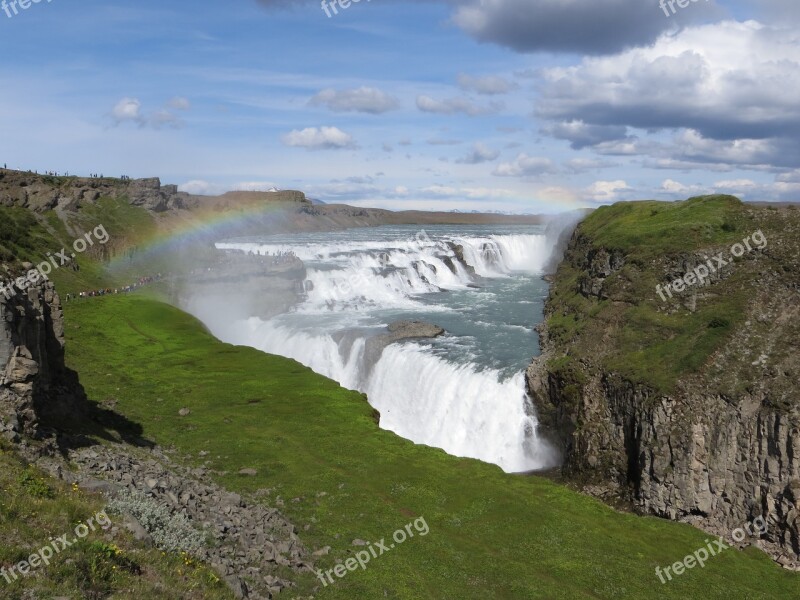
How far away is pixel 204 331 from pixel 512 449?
36.1m

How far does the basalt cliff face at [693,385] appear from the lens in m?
33.9

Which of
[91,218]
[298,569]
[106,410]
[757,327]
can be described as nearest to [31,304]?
→ [106,410]

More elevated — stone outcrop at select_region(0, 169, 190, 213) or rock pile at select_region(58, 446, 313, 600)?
stone outcrop at select_region(0, 169, 190, 213)

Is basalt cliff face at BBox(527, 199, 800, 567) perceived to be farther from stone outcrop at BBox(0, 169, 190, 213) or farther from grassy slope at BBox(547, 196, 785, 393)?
stone outcrop at BBox(0, 169, 190, 213)

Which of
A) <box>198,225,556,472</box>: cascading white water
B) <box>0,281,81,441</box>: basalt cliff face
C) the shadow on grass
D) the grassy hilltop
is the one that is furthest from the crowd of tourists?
<box>0,281,81,441</box>: basalt cliff face

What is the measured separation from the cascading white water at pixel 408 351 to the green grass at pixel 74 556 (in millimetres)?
32352

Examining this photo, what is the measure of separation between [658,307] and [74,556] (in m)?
44.7

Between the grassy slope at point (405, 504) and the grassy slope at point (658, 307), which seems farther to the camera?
the grassy slope at point (658, 307)

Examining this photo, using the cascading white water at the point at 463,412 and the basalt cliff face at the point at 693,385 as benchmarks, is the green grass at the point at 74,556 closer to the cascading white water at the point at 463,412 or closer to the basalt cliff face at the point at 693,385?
the basalt cliff face at the point at 693,385

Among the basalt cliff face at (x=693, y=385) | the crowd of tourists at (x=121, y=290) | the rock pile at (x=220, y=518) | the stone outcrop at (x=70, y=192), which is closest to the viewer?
the rock pile at (x=220, y=518)

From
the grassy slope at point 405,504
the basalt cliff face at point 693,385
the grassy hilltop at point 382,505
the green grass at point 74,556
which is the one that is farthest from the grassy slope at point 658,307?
the green grass at point 74,556

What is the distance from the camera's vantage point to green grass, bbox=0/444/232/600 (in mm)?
13117

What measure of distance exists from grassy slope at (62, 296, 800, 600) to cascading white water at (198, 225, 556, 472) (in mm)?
8795

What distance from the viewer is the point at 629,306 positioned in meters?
50.3
